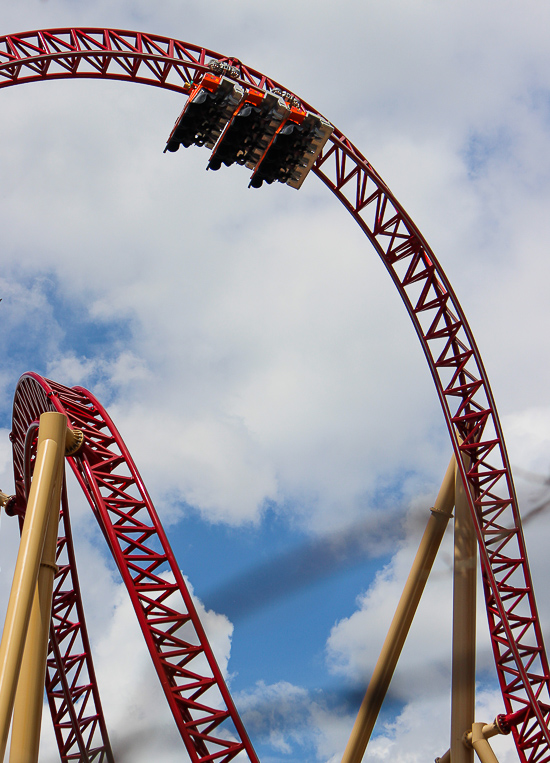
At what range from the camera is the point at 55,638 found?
20.3 m

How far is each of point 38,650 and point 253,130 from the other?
1079 centimetres

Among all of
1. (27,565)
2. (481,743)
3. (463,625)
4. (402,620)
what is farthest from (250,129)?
(481,743)

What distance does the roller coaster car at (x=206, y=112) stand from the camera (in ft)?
50.1

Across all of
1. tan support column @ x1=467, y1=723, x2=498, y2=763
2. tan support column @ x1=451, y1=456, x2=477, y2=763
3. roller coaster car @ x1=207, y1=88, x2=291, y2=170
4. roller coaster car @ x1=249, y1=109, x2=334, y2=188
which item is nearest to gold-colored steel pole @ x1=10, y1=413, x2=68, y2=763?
roller coaster car @ x1=207, y1=88, x2=291, y2=170

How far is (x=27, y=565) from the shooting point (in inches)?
458

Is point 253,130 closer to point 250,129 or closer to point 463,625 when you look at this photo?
point 250,129

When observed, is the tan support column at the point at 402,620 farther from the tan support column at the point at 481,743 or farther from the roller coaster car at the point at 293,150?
the roller coaster car at the point at 293,150

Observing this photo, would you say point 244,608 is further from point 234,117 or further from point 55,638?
point 55,638

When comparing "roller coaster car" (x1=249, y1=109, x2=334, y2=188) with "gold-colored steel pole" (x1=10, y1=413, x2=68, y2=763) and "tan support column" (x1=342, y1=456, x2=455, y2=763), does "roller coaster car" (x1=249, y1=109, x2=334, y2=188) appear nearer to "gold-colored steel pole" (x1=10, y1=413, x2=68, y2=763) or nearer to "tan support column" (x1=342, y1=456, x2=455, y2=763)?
"gold-colored steel pole" (x1=10, y1=413, x2=68, y2=763)

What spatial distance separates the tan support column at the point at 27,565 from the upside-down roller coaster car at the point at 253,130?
6.48 m

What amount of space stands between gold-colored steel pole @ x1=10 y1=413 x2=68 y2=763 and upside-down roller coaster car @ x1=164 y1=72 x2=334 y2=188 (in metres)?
6.46

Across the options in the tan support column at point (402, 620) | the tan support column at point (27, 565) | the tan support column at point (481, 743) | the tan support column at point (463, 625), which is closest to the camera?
the tan support column at point (27, 565)

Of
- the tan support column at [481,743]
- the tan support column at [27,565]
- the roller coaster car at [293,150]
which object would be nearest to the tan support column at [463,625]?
the tan support column at [481,743]

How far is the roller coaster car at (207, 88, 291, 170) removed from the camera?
1525 centimetres
